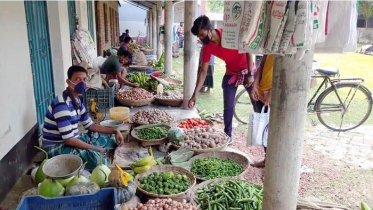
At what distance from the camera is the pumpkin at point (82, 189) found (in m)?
2.38

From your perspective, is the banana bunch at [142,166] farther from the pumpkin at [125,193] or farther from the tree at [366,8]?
the tree at [366,8]

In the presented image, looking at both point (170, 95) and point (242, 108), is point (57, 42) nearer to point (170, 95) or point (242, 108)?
point (170, 95)

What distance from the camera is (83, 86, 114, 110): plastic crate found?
529cm

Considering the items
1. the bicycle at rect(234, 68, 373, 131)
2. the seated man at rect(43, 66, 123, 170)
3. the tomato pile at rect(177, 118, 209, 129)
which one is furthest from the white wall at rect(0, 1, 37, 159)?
the bicycle at rect(234, 68, 373, 131)

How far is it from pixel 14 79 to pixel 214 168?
229cm

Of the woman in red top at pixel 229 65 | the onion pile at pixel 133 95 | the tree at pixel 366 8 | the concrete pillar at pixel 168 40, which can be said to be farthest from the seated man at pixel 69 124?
the tree at pixel 366 8

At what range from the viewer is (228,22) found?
1.63 meters

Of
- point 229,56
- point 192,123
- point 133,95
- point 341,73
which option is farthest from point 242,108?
point 341,73

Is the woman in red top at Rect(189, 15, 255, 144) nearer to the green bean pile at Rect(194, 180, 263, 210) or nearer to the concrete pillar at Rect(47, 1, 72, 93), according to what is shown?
the green bean pile at Rect(194, 180, 263, 210)

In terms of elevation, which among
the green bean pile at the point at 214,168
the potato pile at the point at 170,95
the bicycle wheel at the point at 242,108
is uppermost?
the potato pile at the point at 170,95

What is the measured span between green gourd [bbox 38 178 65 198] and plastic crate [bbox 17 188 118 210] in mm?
180

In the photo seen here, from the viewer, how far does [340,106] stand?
5.96 m

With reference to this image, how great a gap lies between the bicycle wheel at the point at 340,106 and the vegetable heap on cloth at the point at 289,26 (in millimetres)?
4491

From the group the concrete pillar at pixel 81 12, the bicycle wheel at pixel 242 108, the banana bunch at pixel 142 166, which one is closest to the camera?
the banana bunch at pixel 142 166
